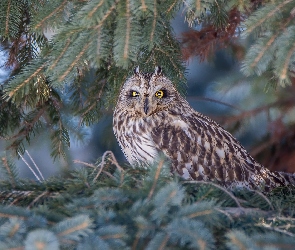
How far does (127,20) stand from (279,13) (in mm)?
655

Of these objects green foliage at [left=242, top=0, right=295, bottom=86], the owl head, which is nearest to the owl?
the owl head

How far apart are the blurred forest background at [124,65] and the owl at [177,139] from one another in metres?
0.12

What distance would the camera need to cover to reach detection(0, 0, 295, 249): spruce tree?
1.52m

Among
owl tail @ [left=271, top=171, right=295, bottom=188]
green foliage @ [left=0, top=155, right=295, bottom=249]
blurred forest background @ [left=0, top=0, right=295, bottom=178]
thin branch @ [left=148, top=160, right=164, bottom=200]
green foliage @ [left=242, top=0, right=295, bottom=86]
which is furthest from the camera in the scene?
owl tail @ [left=271, top=171, right=295, bottom=188]

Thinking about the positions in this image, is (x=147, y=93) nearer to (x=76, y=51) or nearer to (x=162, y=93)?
(x=162, y=93)

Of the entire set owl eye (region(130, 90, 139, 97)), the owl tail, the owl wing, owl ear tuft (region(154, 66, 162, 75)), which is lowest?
the owl tail

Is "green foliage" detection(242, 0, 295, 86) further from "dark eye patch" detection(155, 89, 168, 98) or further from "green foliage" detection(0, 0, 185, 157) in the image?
"dark eye patch" detection(155, 89, 168, 98)

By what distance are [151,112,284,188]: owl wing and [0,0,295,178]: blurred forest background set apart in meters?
0.34

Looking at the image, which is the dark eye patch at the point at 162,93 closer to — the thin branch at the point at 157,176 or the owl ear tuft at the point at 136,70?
the owl ear tuft at the point at 136,70

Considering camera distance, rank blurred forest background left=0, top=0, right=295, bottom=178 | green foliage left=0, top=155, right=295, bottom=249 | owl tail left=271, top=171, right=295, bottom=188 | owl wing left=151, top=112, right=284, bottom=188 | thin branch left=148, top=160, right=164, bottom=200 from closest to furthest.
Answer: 1. green foliage left=0, top=155, right=295, bottom=249
2. thin branch left=148, top=160, right=164, bottom=200
3. blurred forest background left=0, top=0, right=295, bottom=178
4. owl wing left=151, top=112, right=284, bottom=188
5. owl tail left=271, top=171, right=295, bottom=188

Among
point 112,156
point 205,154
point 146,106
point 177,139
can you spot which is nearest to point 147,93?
point 146,106

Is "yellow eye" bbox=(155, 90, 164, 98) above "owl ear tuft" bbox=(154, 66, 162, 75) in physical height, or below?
below

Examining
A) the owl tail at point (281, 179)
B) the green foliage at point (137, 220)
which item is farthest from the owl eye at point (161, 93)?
the green foliage at point (137, 220)

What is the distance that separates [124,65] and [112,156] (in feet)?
1.32
